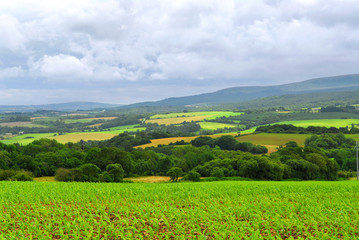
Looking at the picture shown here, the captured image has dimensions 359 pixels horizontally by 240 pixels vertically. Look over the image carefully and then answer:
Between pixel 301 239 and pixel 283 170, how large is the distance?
57.7m

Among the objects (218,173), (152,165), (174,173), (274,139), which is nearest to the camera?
(218,173)

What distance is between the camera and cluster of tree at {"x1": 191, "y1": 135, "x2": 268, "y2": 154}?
385 feet

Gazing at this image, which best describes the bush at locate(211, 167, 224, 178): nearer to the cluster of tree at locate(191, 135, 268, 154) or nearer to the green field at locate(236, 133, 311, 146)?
the cluster of tree at locate(191, 135, 268, 154)

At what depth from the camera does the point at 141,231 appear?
1414cm

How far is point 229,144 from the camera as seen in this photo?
134375 millimetres

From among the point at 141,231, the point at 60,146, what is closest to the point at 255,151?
the point at 60,146

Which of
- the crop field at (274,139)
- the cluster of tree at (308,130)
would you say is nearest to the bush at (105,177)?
the crop field at (274,139)

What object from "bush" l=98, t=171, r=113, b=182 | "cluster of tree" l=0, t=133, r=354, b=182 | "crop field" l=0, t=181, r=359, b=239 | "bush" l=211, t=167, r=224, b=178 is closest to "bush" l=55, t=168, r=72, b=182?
"cluster of tree" l=0, t=133, r=354, b=182

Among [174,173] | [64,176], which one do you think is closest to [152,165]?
[174,173]

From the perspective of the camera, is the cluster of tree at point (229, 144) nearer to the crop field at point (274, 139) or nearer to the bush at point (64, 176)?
the crop field at point (274, 139)

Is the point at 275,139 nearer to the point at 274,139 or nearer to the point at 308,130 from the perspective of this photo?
the point at 274,139

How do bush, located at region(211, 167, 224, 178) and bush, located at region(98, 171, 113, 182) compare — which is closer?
bush, located at region(98, 171, 113, 182)

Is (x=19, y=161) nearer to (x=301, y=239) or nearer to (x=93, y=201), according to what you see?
(x=93, y=201)

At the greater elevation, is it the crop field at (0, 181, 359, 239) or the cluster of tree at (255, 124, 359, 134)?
the crop field at (0, 181, 359, 239)
